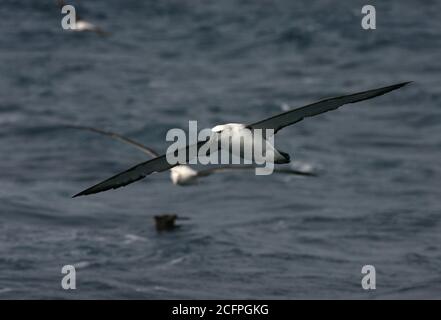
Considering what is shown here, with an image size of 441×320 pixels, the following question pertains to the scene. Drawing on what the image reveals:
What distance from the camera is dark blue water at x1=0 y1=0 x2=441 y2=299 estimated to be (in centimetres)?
2744

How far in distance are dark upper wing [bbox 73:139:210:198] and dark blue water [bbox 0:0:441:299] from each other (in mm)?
7792

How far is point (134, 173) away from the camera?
1802 centimetres

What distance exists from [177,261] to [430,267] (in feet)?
20.7

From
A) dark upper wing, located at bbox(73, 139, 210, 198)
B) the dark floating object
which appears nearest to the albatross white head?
dark upper wing, located at bbox(73, 139, 210, 198)

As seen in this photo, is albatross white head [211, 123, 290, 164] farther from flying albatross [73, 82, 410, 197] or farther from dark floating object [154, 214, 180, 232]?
dark floating object [154, 214, 180, 232]

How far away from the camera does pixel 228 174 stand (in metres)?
37.4

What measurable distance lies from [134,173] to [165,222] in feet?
40.7

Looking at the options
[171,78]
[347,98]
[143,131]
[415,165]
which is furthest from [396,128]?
[347,98]

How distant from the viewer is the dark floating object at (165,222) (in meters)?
30.3

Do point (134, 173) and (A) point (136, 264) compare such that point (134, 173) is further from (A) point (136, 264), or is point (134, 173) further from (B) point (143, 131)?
(B) point (143, 131)

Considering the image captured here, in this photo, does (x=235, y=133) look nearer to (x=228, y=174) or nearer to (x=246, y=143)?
(x=246, y=143)

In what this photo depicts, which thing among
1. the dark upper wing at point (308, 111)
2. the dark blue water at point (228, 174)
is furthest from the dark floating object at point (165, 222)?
the dark upper wing at point (308, 111)
